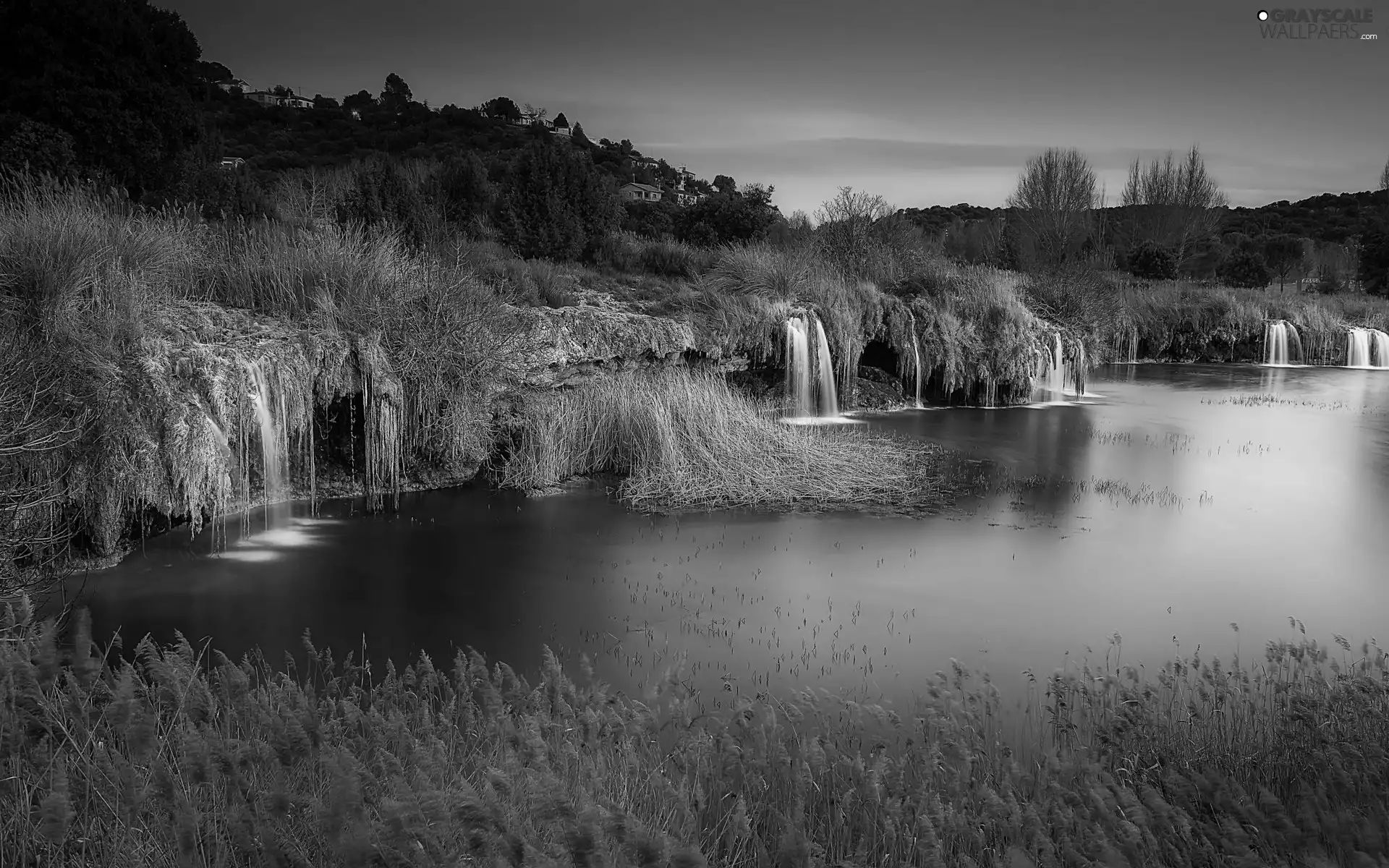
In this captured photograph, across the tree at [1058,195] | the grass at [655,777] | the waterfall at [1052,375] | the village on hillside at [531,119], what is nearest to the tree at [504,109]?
the village on hillside at [531,119]

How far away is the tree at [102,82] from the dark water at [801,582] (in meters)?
16.1

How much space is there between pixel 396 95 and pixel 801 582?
51797 millimetres

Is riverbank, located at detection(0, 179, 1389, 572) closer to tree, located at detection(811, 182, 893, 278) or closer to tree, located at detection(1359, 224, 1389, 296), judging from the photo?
tree, located at detection(811, 182, 893, 278)

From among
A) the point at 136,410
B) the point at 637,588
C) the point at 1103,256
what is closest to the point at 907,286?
the point at 637,588

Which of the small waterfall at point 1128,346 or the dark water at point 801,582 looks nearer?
the dark water at point 801,582

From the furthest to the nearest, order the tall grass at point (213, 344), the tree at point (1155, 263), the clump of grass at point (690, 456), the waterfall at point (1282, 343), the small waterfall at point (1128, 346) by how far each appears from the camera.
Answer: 1. the tree at point (1155, 263)
2. the waterfall at point (1282, 343)
3. the small waterfall at point (1128, 346)
4. the clump of grass at point (690, 456)
5. the tall grass at point (213, 344)

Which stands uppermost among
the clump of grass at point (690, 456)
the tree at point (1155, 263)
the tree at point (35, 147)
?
the tree at point (1155, 263)

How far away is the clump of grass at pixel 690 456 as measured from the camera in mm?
11188

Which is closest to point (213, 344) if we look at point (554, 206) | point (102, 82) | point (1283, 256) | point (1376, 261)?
point (554, 206)

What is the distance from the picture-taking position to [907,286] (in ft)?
65.5

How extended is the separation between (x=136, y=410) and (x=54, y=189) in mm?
10091

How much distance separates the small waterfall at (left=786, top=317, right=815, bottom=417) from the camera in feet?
54.9

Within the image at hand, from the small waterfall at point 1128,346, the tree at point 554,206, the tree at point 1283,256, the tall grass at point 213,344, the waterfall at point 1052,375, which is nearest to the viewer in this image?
the tall grass at point 213,344

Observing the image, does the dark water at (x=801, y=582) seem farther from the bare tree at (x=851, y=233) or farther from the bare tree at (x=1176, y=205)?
the bare tree at (x=1176, y=205)
